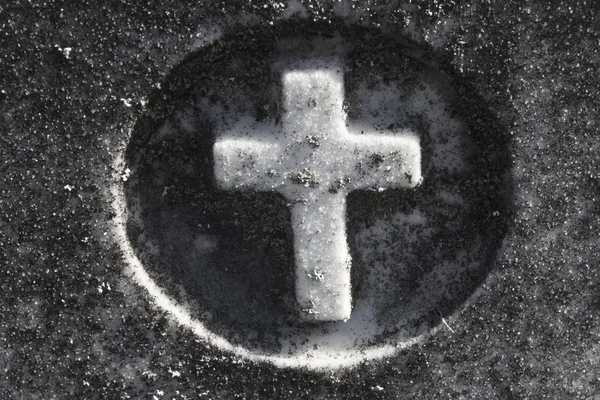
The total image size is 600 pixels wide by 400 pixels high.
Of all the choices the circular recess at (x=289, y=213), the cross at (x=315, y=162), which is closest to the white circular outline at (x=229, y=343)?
the circular recess at (x=289, y=213)

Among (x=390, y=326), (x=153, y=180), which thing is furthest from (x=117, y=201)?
(x=390, y=326)

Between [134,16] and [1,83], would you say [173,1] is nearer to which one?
[134,16]

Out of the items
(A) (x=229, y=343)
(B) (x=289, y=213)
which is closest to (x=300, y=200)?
(B) (x=289, y=213)

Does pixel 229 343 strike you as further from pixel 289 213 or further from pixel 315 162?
pixel 315 162

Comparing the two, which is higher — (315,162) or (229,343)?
(315,162)

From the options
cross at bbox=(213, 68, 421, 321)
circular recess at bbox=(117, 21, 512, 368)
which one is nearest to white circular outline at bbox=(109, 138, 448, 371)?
circular recess at bbox=(117, 21, 512, 368)

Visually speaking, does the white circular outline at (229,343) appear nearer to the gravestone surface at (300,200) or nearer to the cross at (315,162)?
the gravestone surface at (300,200)
